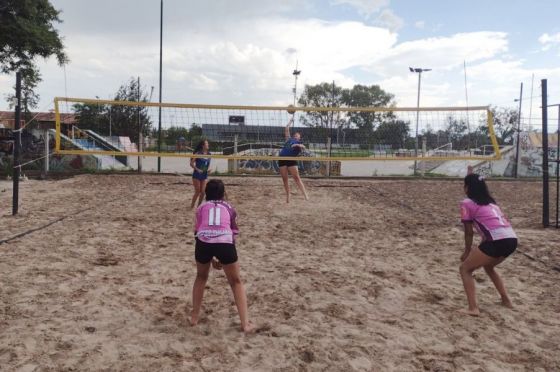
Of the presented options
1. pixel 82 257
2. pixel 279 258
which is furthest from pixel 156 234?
pixel 279 258

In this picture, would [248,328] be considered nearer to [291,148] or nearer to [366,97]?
[291,148]

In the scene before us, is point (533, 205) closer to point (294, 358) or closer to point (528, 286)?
point (528, 286)

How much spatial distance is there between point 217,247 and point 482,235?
2208mm

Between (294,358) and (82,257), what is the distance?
10.8 feet

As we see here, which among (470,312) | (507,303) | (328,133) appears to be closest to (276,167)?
(328,133)

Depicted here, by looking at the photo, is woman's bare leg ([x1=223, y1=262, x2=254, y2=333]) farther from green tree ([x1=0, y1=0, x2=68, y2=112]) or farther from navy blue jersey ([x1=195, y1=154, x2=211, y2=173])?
green tree ([x1=0, y1=0, x2=68, y2=112])

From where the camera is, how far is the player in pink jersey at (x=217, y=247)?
3.32 metres

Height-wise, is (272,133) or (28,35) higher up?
(28,35)

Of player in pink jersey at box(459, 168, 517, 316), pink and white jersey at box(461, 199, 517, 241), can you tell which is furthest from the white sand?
pink and white jersey at box(461, 199, 517, 241)

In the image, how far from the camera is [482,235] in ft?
12.4

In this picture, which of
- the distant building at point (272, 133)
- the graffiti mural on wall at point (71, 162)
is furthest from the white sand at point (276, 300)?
the graffiti mural on wall at point (71, 162)

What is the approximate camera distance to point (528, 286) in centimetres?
452

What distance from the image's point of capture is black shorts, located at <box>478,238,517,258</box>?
3.69 meters

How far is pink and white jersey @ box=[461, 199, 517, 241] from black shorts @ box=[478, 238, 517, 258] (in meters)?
0.03
